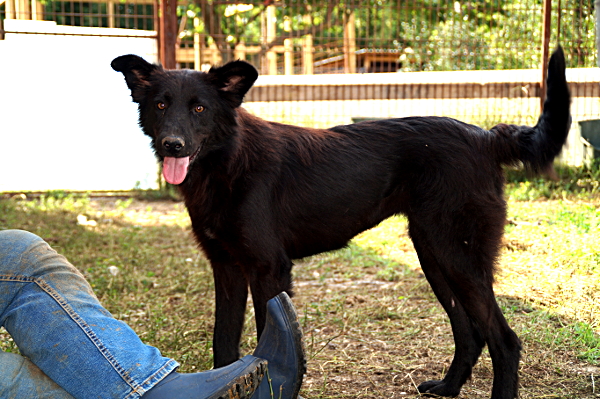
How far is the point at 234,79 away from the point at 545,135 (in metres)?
1.59

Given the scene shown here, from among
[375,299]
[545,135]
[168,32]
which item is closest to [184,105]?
[545,135]

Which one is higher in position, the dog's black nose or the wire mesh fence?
the wire mesh fence

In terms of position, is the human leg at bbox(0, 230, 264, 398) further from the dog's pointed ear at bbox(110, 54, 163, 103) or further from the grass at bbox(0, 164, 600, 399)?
the dog's pointed ear at bbox(110, 54, 163, 103)

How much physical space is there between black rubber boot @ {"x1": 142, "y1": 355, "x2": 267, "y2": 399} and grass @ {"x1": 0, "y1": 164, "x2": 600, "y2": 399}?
909 mm

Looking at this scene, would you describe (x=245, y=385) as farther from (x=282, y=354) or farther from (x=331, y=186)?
(x=331, y=186)

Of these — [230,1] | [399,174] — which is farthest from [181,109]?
[230,1]

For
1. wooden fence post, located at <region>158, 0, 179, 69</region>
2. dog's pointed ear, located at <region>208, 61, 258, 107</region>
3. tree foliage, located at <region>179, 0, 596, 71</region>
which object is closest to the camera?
dog's pointed ear, located at <region>208, 61, 258, 107</region>

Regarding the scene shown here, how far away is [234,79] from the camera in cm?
305

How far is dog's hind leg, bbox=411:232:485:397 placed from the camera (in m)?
2.85

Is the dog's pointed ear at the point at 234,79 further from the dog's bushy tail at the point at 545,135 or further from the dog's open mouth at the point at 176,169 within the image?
the dog's bushy tail at the point at 545,135

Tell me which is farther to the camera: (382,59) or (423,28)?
(423,28)

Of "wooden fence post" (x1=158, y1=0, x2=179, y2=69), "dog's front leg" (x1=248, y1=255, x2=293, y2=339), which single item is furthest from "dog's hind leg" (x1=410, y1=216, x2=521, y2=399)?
"wooden fence post" (x1=158, y1=0, x2=179, y2=69)

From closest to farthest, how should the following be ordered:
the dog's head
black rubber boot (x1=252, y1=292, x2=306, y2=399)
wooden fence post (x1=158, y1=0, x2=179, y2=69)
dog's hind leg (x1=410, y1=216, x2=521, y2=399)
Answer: black rubber boot (x1=252, y1=292, x2=306, y2=399) → dog's hind leg (x1=410, y1=216, x2=521, y2=399) → the dog's head → wooden fence post (x1=158, y1=0, x2=179, y2=69)

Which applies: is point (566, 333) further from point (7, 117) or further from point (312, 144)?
point (7, 117)
